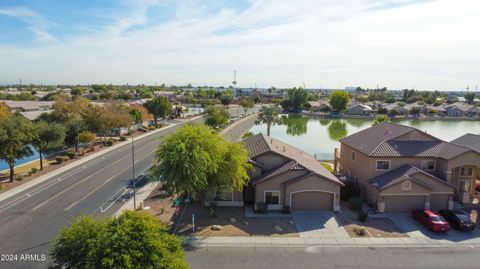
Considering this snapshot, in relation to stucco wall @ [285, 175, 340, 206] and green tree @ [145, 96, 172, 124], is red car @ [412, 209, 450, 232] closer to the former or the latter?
stucco wall @ [285, 175, 340, 206]

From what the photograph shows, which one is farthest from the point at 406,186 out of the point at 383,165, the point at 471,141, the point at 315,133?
the point at 315,133

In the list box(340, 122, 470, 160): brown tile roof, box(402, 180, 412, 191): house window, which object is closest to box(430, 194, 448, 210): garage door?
box(402, 180, 412, 191): house window

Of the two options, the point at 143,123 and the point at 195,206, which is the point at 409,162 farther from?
the point at 143,123

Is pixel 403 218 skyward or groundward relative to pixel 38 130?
groundward

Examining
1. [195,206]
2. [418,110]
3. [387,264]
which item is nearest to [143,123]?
[195,206]

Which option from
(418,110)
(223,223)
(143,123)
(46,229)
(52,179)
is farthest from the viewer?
(418,110)

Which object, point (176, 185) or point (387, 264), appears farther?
point (176, 185)

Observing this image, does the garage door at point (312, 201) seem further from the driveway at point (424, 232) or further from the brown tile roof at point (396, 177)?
the driveway at point (424, 232)
